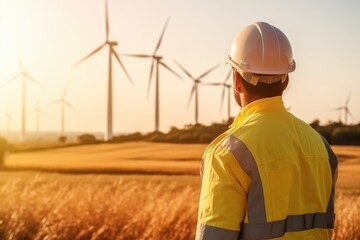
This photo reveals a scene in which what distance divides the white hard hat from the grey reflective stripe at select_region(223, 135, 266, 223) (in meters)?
0.42

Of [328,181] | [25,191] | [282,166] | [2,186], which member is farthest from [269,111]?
[2,186]

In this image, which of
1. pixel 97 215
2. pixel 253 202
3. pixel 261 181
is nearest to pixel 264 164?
pixel 261 181

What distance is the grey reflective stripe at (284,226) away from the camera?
10.9ft

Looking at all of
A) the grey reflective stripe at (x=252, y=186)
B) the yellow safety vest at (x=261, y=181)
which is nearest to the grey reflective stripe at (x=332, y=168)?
the yellow safety vest at (x=261, y=181)

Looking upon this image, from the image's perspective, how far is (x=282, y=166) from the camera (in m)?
3.37

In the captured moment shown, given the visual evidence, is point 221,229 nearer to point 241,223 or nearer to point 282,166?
point 241,223

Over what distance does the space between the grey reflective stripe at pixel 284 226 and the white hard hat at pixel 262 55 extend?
719mm

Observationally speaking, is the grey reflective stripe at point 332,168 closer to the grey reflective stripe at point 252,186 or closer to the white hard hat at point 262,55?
the white hard hat at point 262,55

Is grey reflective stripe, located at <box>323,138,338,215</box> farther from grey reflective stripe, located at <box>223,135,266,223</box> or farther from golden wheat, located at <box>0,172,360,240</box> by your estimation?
golden wheat, located at <box>0,172,360,240</box>

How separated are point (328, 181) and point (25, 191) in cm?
750

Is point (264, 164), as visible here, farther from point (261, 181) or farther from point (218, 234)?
point (218, 234)

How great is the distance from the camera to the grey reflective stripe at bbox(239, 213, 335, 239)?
3.32 m

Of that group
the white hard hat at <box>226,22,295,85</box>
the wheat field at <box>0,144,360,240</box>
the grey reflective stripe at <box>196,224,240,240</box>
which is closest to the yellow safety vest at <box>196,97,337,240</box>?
the grey reflective stripe at <box>196,224,240,240</box>

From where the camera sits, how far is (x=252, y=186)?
10.9ft
